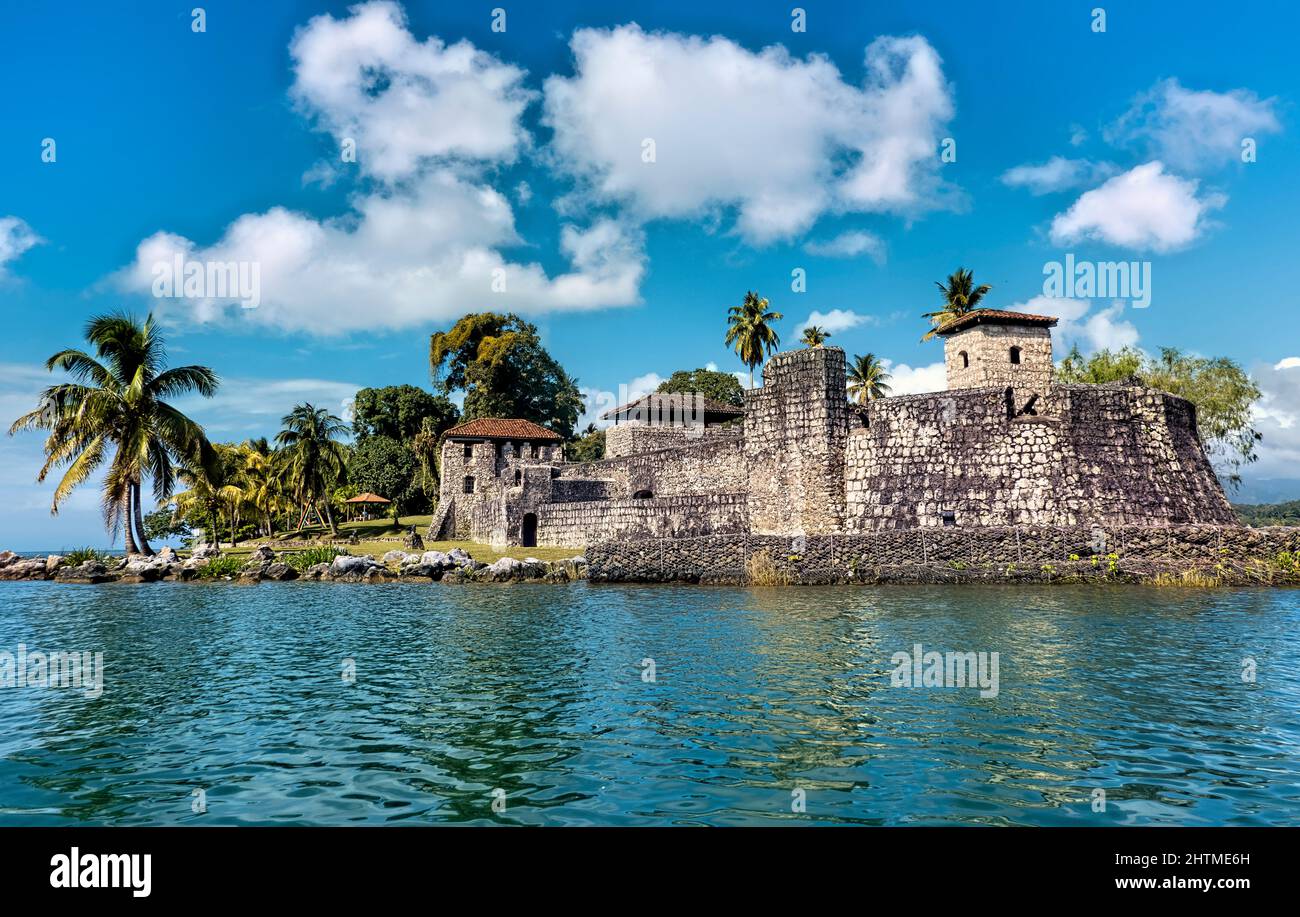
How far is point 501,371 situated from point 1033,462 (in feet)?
165

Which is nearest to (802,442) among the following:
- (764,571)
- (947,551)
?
(764,571)

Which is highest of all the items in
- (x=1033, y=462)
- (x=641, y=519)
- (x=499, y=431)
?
(x=499, y=431)

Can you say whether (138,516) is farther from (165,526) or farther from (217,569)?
(165,526)

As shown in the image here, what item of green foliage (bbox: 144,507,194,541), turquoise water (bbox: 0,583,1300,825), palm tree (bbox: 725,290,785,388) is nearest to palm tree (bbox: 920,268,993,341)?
palm tree (bbox: 725,290,785,388)

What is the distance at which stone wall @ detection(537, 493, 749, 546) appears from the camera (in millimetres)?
33875

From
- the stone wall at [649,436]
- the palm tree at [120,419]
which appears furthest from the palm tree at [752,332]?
the palm tree at [120,419]

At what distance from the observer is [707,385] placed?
260ft

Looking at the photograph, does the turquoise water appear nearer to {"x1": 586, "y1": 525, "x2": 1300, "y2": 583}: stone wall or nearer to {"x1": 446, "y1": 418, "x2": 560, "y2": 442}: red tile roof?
{"x1": 586, "y1": 525, "x2": 1300, "y2": 583}: stone wall

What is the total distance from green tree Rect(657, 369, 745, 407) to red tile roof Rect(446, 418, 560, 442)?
83.2ft

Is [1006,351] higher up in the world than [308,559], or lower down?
higher up

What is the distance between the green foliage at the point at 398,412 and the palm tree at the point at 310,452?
25.8 feet

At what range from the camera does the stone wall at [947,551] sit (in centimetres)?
2322
